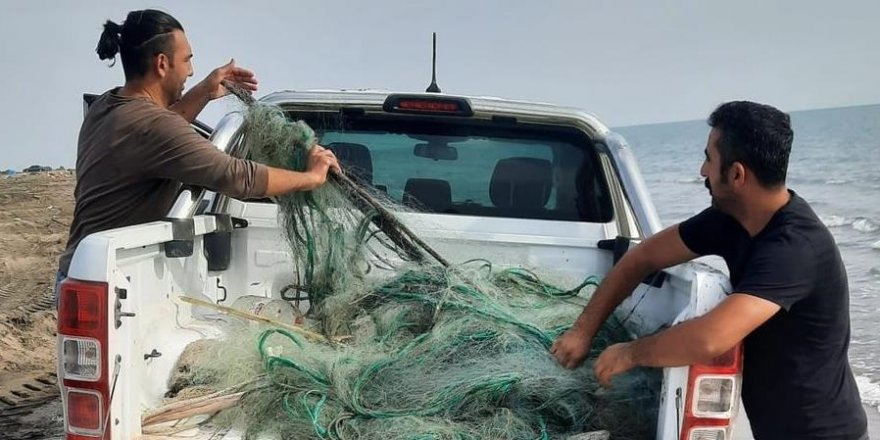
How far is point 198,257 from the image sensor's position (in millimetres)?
A: 3150

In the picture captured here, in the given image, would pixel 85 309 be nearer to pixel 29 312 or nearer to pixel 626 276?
pixel 626 276

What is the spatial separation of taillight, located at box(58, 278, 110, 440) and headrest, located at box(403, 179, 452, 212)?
5.98 feet

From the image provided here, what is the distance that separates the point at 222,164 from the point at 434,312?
0.94m

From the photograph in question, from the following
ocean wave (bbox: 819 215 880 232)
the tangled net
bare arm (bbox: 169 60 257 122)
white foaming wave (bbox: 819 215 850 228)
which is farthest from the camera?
white foaming wave (bbox: 819 215 850 228)

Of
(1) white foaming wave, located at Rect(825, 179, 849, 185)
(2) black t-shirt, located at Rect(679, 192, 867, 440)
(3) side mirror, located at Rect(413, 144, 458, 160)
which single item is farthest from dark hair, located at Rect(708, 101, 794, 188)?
(1) white foaming wave, located at Rect(825, 179, 849, 185)

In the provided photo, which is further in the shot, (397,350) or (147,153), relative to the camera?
(147,153)

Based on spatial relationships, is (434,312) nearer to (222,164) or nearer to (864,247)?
(222,164)

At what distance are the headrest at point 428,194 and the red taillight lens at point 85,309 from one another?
1.81 meters

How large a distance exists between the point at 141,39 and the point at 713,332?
7.50 ft

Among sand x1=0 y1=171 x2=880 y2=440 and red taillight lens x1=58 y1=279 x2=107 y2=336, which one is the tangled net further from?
sand x1=0 y1=171 x2=880 y2=440

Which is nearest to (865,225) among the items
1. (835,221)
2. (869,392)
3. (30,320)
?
(835,221)

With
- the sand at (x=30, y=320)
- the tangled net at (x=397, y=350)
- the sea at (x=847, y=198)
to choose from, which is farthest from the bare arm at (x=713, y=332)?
the sand at (x=30, y=320)

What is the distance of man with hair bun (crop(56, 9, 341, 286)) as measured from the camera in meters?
2.73

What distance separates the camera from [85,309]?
7.23 ft
